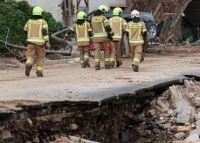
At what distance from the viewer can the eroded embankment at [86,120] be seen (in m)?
7.89

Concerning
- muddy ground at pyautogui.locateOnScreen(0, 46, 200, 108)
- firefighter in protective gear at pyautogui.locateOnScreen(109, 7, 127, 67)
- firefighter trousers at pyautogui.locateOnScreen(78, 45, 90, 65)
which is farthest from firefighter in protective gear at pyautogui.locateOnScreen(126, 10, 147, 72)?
firefighter trousers at pyautogui.locateOnScreen(78, 45, 90, 65)

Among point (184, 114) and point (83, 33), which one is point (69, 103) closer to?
point (184, 114)

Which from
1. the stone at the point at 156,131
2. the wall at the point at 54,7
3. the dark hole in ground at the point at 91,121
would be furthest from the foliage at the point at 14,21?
the stone at the point at 156,131

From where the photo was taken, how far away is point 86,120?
931 centimetres

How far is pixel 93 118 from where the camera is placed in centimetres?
951

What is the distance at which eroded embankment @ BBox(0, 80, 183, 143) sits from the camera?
7.89 m

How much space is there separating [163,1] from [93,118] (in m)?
23.3

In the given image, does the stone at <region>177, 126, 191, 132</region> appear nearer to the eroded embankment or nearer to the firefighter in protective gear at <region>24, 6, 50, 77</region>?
the eroded embankment

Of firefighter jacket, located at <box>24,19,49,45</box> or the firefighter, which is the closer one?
firefighter jacket, located at <box>24,19,49,45</box>

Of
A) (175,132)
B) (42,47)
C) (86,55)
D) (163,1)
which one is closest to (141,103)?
(175,132)

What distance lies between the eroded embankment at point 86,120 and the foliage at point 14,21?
41.4ft

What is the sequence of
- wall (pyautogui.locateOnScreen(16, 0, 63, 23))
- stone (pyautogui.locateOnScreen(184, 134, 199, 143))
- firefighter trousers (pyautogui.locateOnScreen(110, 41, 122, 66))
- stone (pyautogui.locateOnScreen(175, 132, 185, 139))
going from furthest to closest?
wall (pyautogui.locateOnScreen(16, 0, 63, 23)) < firefighter trousers (pyautogui.locateOnScreen(110, 41, 122, 66)) < stone (pyautogui.locateOnScreen(175, 132, 185, 139)) < stone (pyautogui.locateOnScreen(184, 134, 199, 143))

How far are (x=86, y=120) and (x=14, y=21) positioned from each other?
15724 mm

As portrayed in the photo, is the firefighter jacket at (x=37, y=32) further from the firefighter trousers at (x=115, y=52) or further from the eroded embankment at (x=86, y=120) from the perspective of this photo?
the eroded embankment at (x=86, y=120)
